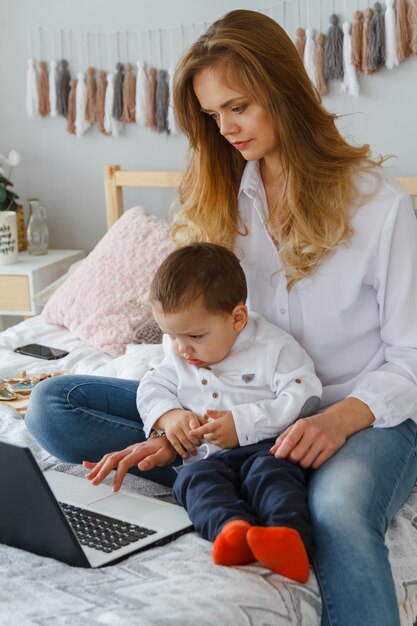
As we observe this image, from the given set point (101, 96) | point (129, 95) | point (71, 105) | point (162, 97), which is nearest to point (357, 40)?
point (162, 97)

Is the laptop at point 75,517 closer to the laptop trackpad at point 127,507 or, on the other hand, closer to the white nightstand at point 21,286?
the laptop trackpad at point 127,507

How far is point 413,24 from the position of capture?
8.34 feet

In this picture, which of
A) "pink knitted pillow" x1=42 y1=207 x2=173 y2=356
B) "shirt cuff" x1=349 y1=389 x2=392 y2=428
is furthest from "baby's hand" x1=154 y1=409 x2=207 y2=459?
"pink knitted pillow" x1=42 y1=207 x2=173 y2=356

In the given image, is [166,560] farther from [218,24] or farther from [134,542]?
[218,24]

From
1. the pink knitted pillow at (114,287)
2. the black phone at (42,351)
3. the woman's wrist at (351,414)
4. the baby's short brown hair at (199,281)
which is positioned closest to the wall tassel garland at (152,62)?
the pink knitted pillow at (114,287)

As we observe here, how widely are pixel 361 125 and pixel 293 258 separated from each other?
1.27m

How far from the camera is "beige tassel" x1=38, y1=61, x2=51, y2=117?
3.29 meters

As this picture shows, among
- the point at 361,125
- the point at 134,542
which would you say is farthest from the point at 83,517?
the point at 361,125

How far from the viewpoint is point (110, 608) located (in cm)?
112

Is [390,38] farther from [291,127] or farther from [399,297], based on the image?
[399,297]

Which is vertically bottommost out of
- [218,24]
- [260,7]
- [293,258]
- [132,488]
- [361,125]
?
[132,488]

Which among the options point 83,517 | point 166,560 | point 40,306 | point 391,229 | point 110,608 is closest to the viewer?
point 110,608

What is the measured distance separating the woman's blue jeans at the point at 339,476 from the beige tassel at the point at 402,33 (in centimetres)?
141

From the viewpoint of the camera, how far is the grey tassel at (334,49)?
2.68 m
